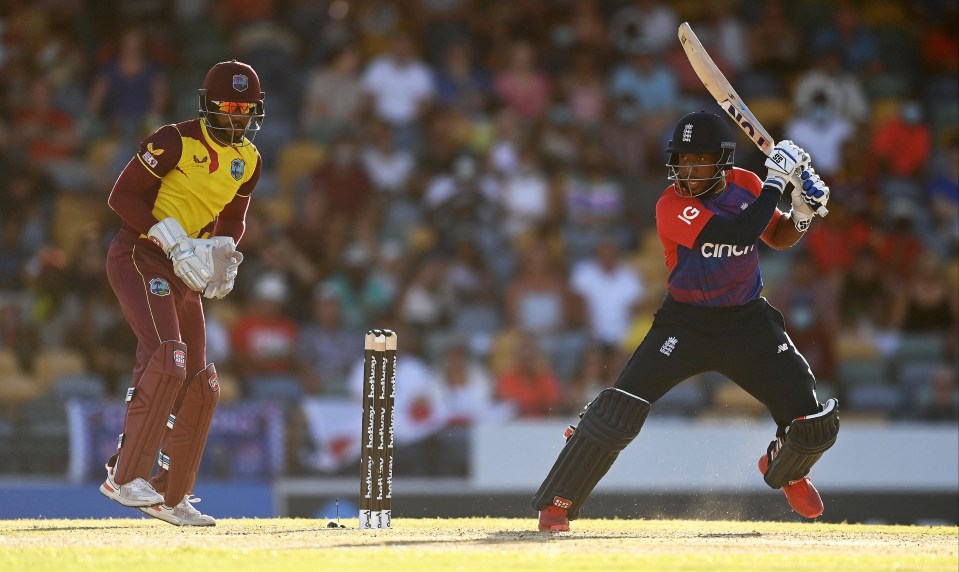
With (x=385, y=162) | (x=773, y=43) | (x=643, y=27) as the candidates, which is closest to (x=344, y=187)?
(x=385, y=162)

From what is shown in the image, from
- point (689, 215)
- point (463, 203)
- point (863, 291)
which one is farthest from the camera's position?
point (463, 203)

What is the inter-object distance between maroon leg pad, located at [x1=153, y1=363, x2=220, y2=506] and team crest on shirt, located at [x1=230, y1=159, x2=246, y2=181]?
95 cm

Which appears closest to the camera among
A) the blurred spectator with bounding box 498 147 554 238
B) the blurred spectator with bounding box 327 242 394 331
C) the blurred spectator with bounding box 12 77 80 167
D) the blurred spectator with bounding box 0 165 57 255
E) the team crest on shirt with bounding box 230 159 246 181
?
the team crest on shirt with bounding box 230 159 246 181

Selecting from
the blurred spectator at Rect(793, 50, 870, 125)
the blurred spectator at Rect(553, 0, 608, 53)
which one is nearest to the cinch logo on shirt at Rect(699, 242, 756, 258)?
the blurred spectator at Rect(793, 50, 870, 125)

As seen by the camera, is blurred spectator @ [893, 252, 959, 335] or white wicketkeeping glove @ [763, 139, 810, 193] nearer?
white wicketkeeping glove @ [763, 139, 810, 193]

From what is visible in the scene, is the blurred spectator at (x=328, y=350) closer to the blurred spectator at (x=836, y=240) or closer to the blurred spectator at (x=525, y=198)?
the blurred spectator at (x=525, y=198)

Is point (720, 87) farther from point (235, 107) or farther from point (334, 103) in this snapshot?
point (334, 103)

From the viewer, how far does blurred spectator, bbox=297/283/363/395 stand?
12.4 meters

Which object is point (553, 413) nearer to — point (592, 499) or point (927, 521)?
point (592, 499)

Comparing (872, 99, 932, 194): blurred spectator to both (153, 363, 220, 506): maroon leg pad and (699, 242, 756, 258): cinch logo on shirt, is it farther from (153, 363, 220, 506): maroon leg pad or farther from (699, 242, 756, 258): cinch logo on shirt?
(153, 363, 220, 506): maroon leg pad

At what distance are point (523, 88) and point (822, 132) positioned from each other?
2733 mm

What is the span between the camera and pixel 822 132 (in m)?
14.7

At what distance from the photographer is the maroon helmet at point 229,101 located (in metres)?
7.75

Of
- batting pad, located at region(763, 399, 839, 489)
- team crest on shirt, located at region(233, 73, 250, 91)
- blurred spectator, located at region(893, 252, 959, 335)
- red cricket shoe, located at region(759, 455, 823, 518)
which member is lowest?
red cricket shoe, located at region(759, 455, 823, 518)
